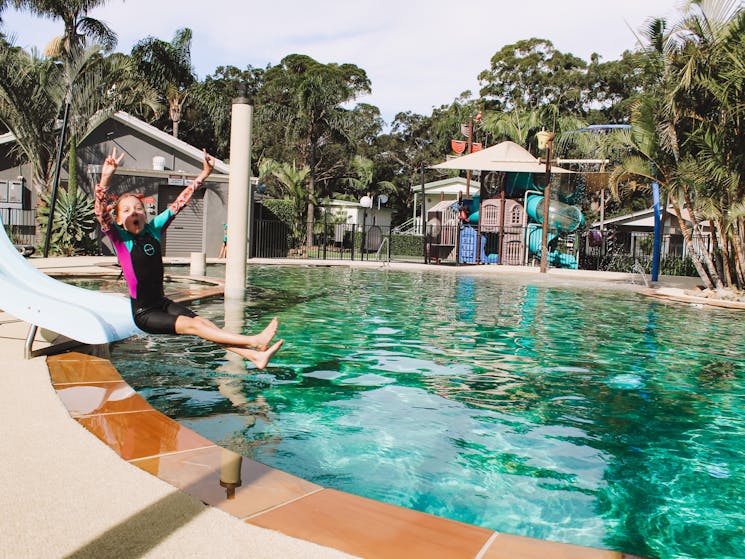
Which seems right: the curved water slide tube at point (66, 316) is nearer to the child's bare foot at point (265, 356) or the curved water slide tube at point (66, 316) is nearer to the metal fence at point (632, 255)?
the child's bare foot at point (265, 356)

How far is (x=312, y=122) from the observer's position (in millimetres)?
36188

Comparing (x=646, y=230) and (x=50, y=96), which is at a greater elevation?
(x=50, y=96)

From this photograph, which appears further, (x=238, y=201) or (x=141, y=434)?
(x=238, y=201)

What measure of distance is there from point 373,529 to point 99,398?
2.67 meters

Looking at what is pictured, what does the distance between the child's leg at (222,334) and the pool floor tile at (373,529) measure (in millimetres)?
1704

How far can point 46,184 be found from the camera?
23266 mm

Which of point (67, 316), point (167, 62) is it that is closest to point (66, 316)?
point (67, 316)

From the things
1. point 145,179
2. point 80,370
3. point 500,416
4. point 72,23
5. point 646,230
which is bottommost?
point 500,416

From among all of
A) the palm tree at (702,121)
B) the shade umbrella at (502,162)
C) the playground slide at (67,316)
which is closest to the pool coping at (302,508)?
the playground slide at (67,316)

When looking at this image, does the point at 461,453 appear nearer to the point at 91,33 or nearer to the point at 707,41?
the point at 707,41

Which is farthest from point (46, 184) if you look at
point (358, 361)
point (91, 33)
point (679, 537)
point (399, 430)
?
point (679, 537)

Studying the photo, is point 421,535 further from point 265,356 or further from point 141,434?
point 265,356

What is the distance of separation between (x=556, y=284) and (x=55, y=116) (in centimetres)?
1749

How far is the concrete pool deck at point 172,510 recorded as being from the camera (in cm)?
246
